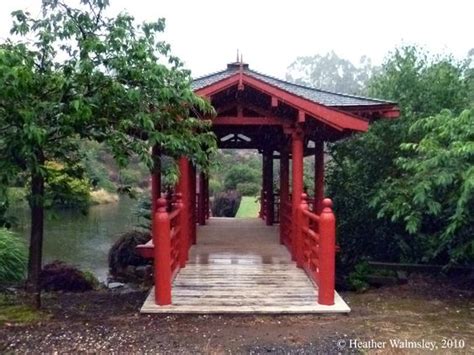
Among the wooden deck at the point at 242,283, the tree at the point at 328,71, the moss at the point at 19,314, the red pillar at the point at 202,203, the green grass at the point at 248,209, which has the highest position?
the tree at the point at 328,71

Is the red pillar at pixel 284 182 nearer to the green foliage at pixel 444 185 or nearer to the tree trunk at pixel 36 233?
the green foliage at pixel 444 185

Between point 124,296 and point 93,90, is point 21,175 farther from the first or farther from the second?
point 124,296

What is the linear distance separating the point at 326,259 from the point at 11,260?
21.6ft

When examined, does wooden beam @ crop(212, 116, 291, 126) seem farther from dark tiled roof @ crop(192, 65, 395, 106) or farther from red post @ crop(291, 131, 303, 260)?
dark tiled roof @ crop(192, 65, 395, 106)

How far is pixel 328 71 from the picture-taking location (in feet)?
228

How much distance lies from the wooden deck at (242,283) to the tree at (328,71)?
54.4m

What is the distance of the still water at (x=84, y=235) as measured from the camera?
13.6m

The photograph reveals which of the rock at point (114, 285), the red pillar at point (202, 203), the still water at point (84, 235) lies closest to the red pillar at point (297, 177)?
the still water at point (84, 235)

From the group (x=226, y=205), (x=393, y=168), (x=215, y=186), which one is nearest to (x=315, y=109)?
(x=393, y=168)

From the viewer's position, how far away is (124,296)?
23.7 feet

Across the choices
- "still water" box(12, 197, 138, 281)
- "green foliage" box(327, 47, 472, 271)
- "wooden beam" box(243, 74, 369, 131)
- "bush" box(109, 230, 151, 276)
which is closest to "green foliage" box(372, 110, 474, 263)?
"green foliage" box(327, 47, 472, 271)

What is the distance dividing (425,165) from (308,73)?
69033mm

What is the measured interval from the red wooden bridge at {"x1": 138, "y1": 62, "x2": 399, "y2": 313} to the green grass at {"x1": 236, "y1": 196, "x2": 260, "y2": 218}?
7.58m

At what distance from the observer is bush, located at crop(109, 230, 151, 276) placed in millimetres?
12250
